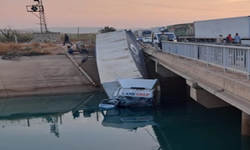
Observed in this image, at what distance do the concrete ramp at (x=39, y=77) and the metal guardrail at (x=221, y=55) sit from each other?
1271 cm

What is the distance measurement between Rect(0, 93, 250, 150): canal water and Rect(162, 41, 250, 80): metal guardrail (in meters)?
2.96

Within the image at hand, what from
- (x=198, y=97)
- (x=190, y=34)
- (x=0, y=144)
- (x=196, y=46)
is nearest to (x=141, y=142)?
(x=198, y=97)

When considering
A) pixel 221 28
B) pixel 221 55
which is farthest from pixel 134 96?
pixel 221 28

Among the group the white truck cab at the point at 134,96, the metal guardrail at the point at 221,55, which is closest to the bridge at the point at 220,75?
the metal guardrail at the point at 221,55

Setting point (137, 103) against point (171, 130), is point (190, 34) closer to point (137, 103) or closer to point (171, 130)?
point (137, 103)

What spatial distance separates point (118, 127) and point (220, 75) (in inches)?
291

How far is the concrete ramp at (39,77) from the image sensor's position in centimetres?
2507

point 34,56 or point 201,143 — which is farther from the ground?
point 34,56

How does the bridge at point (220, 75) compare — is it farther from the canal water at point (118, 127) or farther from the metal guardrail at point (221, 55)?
the canal water at point (118, 127)

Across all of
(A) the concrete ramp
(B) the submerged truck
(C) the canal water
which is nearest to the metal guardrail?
(C) the canal water

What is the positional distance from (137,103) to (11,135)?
6984mm

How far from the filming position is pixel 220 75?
974cm

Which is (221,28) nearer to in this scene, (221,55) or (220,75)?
(221,55)

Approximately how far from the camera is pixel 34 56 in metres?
32.2
